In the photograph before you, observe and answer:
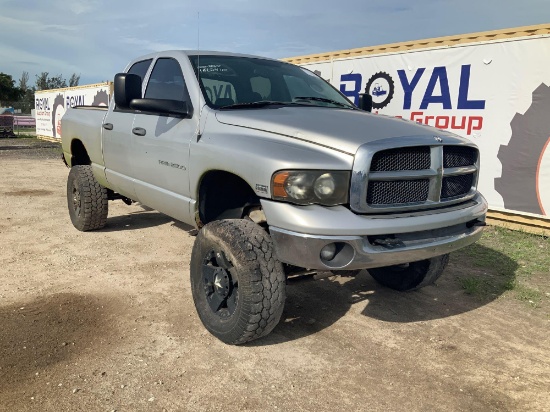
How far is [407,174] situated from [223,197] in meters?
1.46

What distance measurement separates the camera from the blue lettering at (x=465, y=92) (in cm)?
717

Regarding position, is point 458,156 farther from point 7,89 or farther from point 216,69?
point 7,89

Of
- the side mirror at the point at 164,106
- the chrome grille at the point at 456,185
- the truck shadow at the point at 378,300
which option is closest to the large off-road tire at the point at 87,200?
the side mirror at the point at 164,106

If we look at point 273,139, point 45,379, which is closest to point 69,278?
point 45,379

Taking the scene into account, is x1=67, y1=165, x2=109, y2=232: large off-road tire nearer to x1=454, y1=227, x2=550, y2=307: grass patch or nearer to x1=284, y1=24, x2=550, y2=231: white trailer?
x1=454, y1=227, x2=550, y2=307: grass patch

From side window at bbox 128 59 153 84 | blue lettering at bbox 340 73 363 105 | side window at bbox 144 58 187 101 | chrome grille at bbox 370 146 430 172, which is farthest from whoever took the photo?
blue lettering at bbox 340 73 363 105

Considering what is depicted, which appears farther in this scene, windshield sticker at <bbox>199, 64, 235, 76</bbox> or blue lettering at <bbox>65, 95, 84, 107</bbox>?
blue lettering at <bbox>65, 95, 84, 107</bbox>

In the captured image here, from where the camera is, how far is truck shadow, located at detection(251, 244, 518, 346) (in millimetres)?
3527

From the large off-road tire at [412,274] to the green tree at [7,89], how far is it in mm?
42439

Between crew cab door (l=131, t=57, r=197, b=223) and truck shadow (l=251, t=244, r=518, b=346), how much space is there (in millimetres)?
1161

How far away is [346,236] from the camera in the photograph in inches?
101

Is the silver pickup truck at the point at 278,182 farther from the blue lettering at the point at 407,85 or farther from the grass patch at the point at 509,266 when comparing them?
the blue lettering at the point at 407,85

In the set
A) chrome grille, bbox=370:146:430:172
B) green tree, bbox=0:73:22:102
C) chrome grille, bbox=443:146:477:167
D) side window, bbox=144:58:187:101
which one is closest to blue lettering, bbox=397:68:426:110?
chrome grille, bbox=443:146:477:167

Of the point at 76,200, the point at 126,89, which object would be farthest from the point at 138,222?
the point at 126,89
